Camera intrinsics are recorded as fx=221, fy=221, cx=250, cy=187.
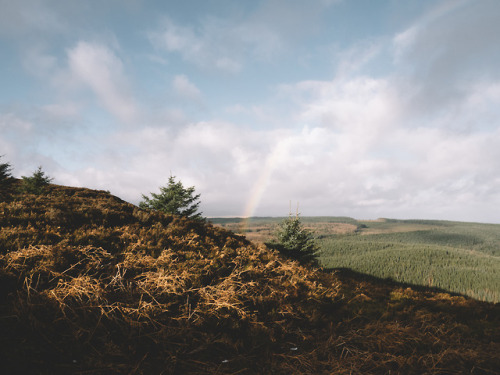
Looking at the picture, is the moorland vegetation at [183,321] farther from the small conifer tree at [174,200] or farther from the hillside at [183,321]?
the small conifer tree at [174,200]

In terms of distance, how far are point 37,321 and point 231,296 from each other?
2.09 metres

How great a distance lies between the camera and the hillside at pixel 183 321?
2.13 m

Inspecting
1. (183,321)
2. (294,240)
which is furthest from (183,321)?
(294,240)

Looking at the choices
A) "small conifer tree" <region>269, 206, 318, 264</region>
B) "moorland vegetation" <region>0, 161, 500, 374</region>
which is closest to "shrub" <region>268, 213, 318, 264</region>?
"small conifer tree" <region>269, 206, 318, 264</region>

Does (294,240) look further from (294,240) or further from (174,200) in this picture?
(174,200)

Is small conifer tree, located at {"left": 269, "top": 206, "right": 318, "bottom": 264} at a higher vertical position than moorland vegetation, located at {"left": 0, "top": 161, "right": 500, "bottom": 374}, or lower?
lower

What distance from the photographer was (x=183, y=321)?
8.80ft

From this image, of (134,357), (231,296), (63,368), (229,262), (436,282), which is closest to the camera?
(63,368)

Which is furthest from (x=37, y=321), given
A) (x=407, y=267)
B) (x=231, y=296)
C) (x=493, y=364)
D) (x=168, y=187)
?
(x=407, y=267)

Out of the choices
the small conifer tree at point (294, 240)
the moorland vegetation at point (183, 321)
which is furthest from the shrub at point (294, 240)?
the moorland vegetation at point (183, 321)

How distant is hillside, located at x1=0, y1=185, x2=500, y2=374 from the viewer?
2.13m

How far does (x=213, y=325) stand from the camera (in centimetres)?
272

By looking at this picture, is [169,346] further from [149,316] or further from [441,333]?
[441,333]

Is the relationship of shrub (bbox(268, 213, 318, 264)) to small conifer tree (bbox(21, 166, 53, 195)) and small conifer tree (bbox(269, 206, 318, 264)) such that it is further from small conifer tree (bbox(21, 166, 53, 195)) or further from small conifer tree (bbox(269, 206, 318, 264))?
small conifer tree (bbox(21, 166, 53, 195))
